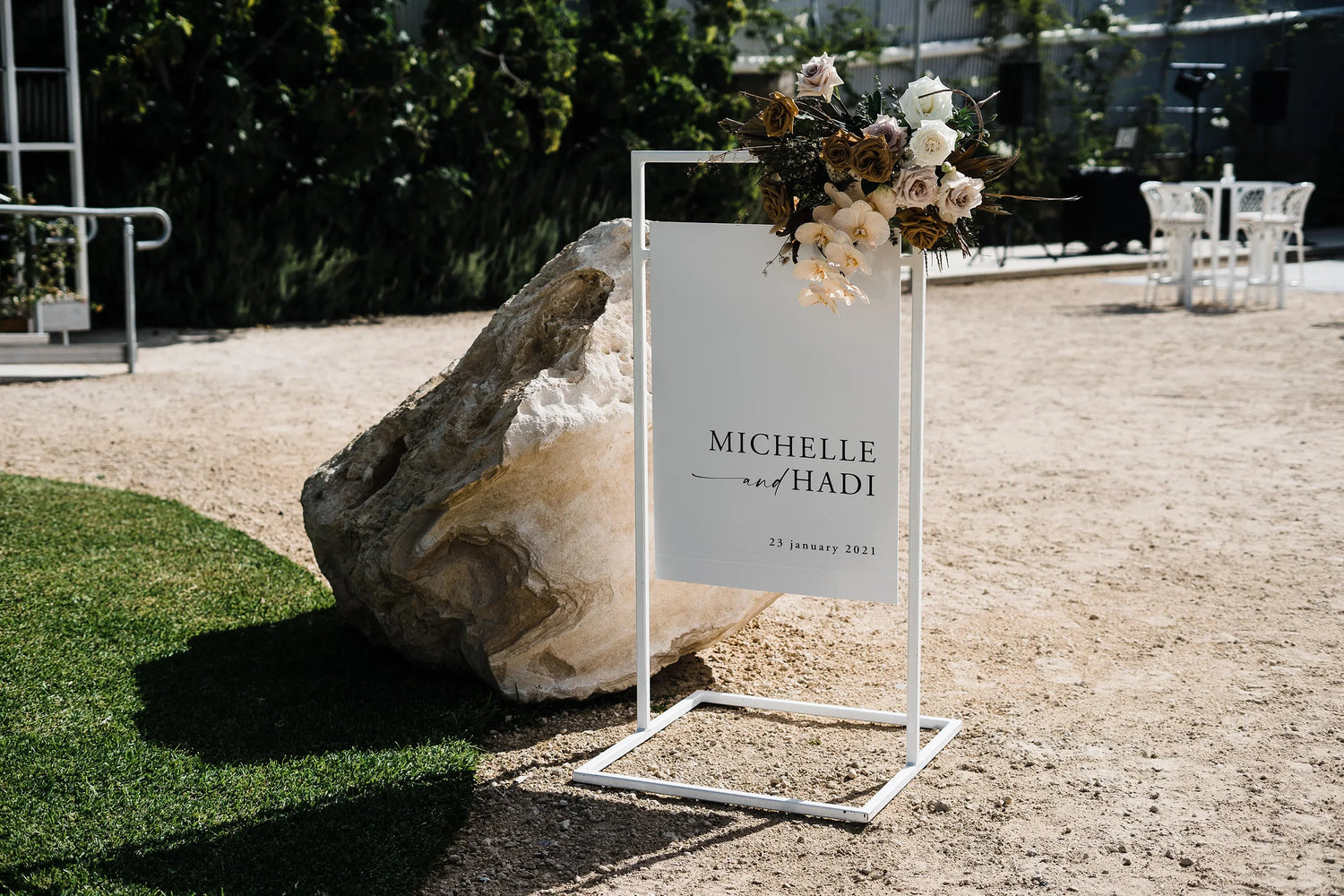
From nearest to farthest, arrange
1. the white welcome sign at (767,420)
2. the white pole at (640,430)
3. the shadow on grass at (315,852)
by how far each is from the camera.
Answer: the shadow on grass at (315,852) < the white welcome sign at (767,420) < the white pole at (640,430)

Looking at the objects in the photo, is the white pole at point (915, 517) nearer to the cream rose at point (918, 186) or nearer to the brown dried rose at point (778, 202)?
the cream rose at point (918, 186)

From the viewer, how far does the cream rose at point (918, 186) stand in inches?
113

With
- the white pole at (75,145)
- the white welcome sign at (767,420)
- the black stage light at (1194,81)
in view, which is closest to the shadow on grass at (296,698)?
the white welcome sign at (767,420)

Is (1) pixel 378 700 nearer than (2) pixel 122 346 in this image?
Yes

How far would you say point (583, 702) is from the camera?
3814 millimetres

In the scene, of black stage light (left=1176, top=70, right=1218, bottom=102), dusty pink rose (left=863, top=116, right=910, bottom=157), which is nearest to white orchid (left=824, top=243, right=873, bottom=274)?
dusty pink rose (left=863, top=116, right=910, bottom=157)

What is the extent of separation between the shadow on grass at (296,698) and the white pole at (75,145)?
5.70 metres

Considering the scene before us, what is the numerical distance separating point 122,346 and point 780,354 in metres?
6.78

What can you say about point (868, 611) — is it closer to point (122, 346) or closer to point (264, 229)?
point (122, 346)

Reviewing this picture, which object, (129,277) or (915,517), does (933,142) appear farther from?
(129,277)

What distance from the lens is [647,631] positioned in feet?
11.2

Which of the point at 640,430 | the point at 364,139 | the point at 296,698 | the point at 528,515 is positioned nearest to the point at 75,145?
the point at 364,139

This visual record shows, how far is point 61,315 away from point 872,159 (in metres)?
7.42

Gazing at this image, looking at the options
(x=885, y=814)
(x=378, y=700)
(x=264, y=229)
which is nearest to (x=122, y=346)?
(x=264, y=229)
